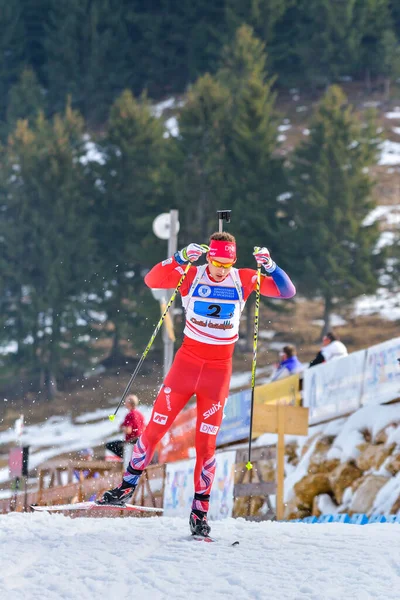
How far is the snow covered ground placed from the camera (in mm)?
5629

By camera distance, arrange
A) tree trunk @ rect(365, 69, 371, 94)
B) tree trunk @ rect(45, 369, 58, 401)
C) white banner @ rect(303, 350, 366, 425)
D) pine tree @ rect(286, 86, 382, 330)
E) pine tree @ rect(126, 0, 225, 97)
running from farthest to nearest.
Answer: tree trunk @ rect(365, 69, 371, 94) < pine tree @ rect(126, 0, 225, 97) < tree trunk @ rect(45, 369, 58, 401) < pine tree @ rect(286, 86, 382, 330) < white banner @ rect(303, 350, 366, 425)

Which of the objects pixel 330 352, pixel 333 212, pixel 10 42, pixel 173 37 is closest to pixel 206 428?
pixel 330 352

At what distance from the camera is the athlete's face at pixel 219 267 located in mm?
7865

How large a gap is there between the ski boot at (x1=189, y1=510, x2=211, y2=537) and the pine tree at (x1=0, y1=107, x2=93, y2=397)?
117ft

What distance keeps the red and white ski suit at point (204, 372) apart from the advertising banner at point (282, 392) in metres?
6.95

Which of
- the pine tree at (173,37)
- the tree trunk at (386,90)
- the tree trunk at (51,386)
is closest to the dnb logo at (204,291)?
the tree trunk at (51,386)

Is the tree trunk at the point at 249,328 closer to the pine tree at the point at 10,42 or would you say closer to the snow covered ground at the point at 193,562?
the pine tree at the point at 10,42

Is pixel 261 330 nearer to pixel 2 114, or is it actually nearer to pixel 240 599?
pixel 2 114

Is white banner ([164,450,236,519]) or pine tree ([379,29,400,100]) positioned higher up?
pine tree ([379,29,400,100])

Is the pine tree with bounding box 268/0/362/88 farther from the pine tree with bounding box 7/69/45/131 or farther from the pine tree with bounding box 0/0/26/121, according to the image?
the pine tree with bounding box 0/0/26/121

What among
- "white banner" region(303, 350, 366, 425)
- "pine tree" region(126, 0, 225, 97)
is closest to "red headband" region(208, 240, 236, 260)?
"white banner" region(303, 350, 366, 425)

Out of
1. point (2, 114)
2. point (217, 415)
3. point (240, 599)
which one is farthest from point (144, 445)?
point (2, 114)

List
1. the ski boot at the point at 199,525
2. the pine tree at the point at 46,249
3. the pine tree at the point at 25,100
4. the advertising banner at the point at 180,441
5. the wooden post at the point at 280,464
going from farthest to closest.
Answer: the pine tree at the point at 25,100 < the pine tree at the point at 46,249 < the advertising banner at the point at 180,441 < the wooden post at the point at 280,464 < the ski boot at the point at 199,525

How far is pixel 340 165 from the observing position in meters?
41.9
